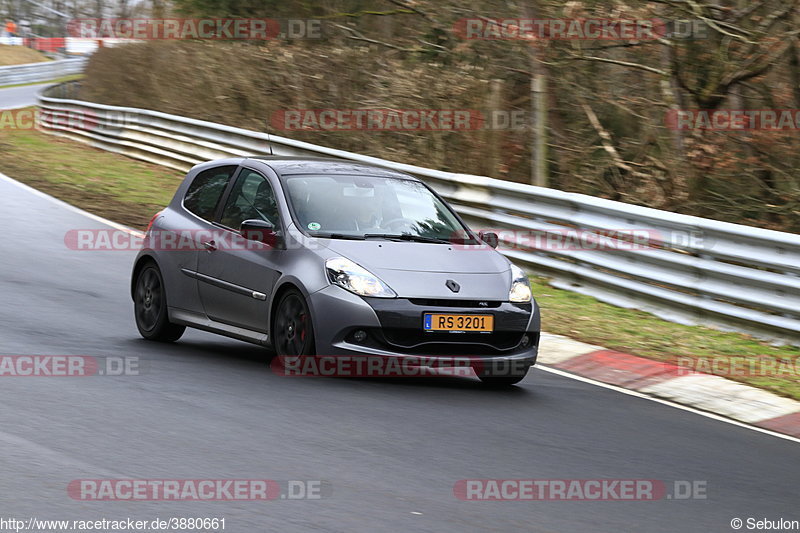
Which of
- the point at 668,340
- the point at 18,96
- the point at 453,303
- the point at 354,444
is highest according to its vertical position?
the point at 453,303

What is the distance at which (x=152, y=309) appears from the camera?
394 inches

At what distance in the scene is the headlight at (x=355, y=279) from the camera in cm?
818

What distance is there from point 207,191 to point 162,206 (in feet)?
30.6

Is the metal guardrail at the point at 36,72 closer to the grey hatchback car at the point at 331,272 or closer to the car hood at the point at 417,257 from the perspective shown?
the grey hatchback car at the point at 331,272

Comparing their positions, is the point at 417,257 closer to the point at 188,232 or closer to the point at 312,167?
the point at 312,167

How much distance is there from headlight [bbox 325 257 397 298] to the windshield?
47 cm

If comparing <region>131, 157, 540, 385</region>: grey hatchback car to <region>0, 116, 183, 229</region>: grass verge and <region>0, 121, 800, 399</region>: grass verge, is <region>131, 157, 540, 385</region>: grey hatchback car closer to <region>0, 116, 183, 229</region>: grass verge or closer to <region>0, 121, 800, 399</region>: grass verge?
<region>0, 121, 800, 399</region>: grass verge

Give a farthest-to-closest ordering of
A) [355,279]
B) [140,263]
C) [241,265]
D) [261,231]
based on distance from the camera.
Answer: [140,263] < [241,265] < [261,231] < [355,279]

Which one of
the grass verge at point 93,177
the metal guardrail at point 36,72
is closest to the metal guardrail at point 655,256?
the grass verge at point 93,177

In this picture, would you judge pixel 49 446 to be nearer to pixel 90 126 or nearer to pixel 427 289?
pixel 427 289

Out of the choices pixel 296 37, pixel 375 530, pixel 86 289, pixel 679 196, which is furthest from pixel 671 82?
pixel 375 530

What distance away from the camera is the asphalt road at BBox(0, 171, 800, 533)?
534 centimetres

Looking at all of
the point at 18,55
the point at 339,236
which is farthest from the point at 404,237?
the point at 18,55

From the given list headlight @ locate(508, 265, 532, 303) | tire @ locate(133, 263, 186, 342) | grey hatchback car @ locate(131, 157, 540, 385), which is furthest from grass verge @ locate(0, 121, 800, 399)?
tire @ locate(133, 263, 186, 342)
